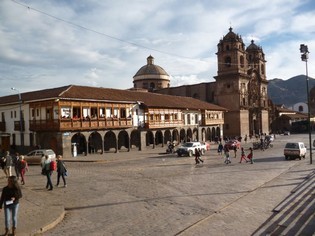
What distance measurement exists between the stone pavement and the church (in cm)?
4968

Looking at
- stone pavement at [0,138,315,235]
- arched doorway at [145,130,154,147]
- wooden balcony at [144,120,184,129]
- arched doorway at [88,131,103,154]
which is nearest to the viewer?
stone pavement at [0,138,315,235]

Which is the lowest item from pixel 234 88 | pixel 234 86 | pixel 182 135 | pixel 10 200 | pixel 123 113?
pixel 10 200

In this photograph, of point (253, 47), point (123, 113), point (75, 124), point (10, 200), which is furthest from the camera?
point (253, 47)

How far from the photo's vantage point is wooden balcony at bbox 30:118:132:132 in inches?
1206

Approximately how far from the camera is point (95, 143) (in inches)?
1467

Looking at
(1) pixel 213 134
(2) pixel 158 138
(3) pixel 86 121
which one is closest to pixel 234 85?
(1) pixel 213 134

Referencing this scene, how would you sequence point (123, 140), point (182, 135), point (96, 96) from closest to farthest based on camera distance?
point (96, 96) → point (123, 140) → point (182, 135)

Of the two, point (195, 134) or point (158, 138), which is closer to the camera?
point (158, 138)

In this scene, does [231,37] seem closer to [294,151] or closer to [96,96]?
[96,96]

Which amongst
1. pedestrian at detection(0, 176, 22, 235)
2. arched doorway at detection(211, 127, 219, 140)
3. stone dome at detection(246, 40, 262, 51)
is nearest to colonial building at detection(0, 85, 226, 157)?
arched doorway at detection(211, 127, 219, 140)

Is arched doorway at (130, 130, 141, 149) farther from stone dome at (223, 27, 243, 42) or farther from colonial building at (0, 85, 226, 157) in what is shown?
stone dome at (223, 27, 243, 42)

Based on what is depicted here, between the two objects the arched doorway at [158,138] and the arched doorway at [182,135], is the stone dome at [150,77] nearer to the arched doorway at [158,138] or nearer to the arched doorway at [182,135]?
the arched doorway at [182,135]

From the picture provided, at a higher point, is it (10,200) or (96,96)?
(96,96)

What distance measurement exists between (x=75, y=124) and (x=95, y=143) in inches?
236
